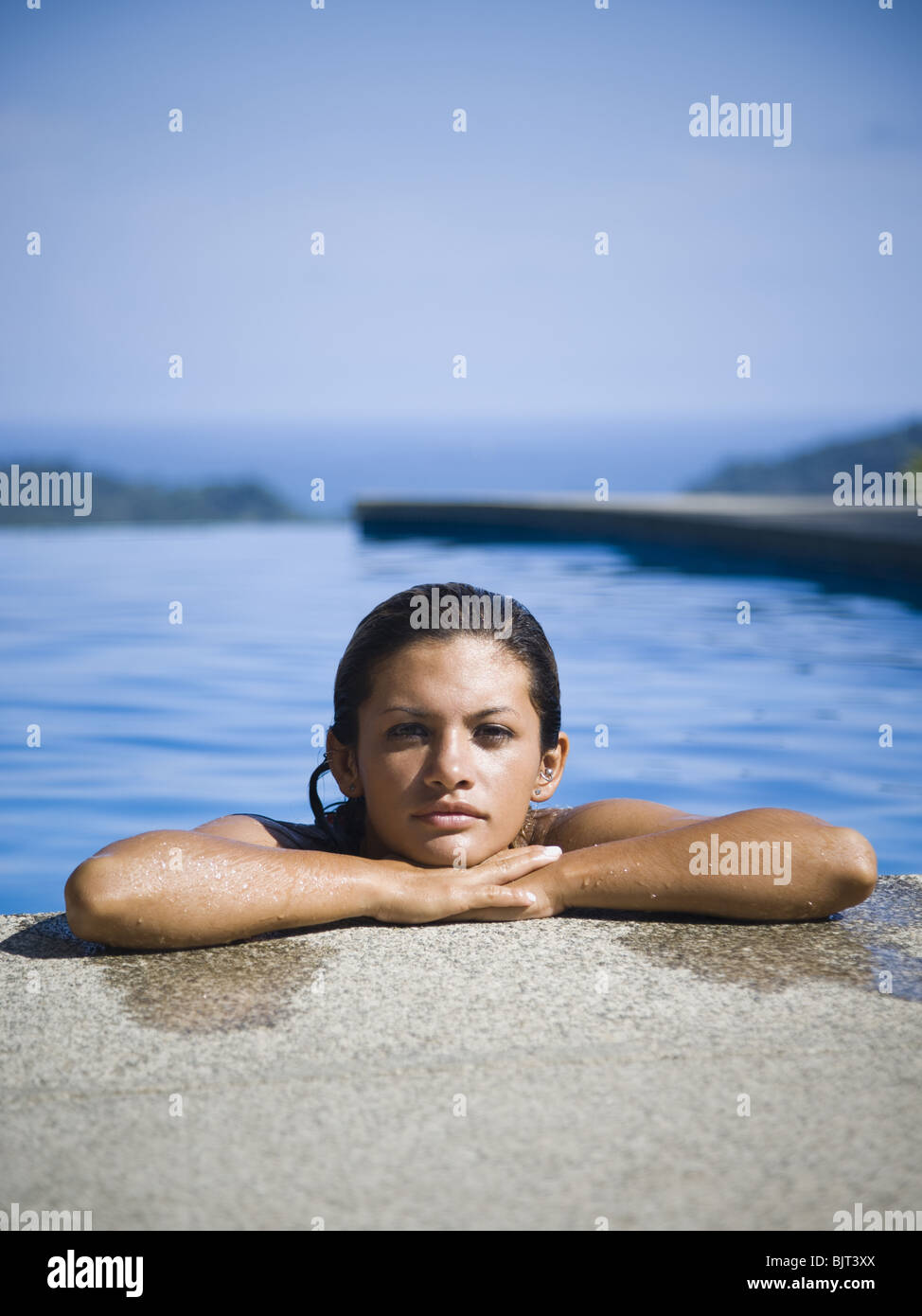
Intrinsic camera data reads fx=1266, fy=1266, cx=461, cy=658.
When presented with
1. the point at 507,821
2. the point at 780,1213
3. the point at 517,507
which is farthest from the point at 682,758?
the point at 517,507

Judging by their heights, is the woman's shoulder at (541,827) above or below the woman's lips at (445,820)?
below

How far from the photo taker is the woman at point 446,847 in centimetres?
242

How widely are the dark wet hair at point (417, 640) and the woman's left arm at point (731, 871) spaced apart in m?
0.48

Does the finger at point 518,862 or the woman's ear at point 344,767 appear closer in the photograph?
the finger at point 518,862

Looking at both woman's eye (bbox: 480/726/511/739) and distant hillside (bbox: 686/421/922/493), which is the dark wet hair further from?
distant hillside (bbox: 686/421/922/493)

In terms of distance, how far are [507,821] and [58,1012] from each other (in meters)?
1.05

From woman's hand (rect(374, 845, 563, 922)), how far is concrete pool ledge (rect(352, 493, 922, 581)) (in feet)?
27.9

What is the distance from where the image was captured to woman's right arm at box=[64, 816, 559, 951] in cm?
238

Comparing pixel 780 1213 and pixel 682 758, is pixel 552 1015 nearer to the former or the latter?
pixel 780 1213

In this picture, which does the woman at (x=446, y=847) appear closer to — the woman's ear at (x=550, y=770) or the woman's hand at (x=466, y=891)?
the woman's hand at (x=466, y=891)

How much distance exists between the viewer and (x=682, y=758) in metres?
7.16

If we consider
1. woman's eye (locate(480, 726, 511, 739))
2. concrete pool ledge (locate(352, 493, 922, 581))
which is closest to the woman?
woman's eye (locate(480, 726, 511, 739))

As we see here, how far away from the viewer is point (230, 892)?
2420mm

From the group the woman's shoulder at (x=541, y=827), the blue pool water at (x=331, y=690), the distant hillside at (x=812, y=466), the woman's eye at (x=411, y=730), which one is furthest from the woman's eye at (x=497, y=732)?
the distant hillside at (x=812, y=466)
